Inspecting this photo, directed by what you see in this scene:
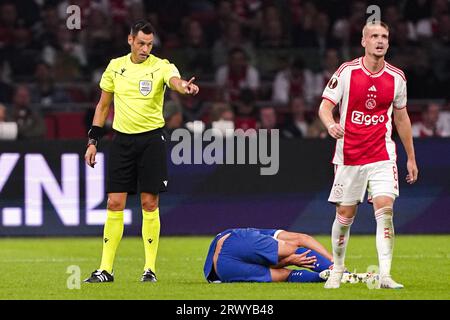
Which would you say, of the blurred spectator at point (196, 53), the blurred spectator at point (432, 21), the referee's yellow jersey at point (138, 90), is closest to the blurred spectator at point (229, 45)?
the blurred spectator at point (196, 53)

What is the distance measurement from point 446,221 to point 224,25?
233 inches

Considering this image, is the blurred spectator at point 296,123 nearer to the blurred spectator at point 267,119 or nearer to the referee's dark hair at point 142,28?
the blurred spectator at point 267,119

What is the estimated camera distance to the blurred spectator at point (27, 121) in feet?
53.8

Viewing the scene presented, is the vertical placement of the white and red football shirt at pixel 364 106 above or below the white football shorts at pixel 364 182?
above

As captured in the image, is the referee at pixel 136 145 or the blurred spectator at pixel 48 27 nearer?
the referee at pixel 136 145

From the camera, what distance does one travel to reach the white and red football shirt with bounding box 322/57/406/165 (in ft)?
30.5

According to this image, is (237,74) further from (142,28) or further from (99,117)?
(142,28)

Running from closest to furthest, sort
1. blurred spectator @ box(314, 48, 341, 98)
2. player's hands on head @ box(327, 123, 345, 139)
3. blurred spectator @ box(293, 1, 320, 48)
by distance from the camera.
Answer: player's hands on head @ box(327, 123, 345, 139)
blurred spectator @ box(314, 48, 341, 98)
blurred spectator @ box(293, 1, 320, 48)

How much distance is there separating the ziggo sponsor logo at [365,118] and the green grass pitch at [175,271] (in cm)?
126

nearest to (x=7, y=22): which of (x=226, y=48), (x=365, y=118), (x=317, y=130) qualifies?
(x=226, y=48)

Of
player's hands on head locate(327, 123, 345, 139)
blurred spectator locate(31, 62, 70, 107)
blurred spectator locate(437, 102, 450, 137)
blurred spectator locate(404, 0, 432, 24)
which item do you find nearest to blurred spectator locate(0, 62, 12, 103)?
blurred spectator locate(31, 62, 70, 107)

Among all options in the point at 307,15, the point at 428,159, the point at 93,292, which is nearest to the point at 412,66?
the point at 307,15

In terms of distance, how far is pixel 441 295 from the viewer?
29.3 feet

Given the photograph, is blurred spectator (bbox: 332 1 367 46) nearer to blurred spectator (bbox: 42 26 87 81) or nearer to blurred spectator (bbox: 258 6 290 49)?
blurred spectator (bbox: 258 6 290 49)
